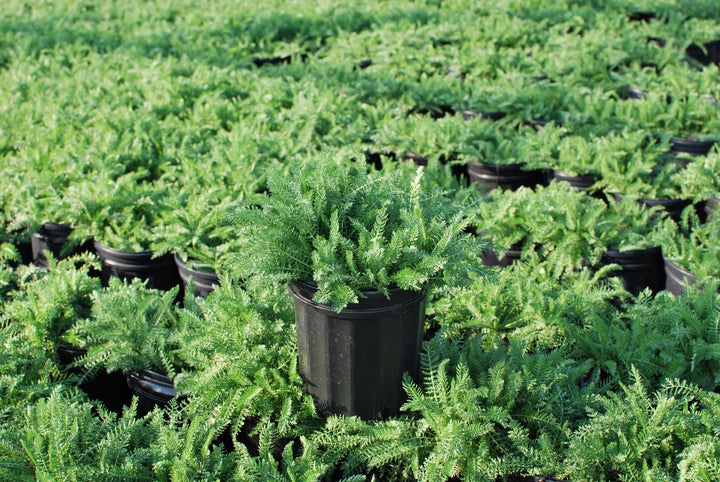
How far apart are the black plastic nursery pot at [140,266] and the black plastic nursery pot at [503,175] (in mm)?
2819

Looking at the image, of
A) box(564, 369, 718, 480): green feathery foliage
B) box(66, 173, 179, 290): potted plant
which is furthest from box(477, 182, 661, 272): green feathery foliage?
box(66, 173, 179, 290): potted plant

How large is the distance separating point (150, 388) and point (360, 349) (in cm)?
126

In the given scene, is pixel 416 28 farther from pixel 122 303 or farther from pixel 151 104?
pixel 122 303

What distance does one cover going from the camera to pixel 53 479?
7.34 ft

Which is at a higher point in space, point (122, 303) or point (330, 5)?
point (330, 5)

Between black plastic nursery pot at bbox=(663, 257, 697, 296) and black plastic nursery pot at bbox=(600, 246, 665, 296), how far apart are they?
0.11 metres

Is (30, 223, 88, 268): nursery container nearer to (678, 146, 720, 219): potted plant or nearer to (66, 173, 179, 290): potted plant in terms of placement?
(66, 173, 179, 290): potted plant

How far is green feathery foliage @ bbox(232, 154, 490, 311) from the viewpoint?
2334 millimetres

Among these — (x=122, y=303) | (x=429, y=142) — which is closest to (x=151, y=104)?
(x=429, y=142)

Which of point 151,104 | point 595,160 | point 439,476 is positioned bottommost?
point 439,476

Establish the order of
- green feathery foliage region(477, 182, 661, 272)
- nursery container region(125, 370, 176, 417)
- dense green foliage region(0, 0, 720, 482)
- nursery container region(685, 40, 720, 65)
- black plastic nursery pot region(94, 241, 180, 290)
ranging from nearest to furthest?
dense green foliage region(0, 0, 720, 482), nursery container region(125, 370, 176, 417), green feathery foliage region(477, 182, 661, 272), black plastic nursery pot region(94, 241, 180, 290), nursery container region(685, 40, 720, 65)

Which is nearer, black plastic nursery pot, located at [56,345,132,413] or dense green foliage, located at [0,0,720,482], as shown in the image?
dense green foliage, located at [0,0,720,482]

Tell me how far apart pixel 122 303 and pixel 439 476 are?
1978 millimetres

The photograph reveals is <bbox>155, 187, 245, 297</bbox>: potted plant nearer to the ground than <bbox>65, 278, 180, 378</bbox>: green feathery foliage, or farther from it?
farther from it
